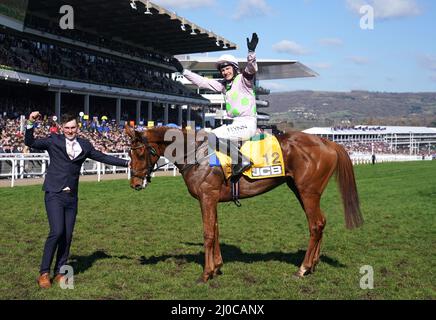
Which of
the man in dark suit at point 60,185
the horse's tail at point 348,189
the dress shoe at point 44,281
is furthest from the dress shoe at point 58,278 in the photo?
the horse's tail at point 348,189

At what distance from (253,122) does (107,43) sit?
36.1 m

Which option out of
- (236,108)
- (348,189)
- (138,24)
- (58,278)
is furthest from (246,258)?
(138,24)

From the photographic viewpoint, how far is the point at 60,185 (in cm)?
509

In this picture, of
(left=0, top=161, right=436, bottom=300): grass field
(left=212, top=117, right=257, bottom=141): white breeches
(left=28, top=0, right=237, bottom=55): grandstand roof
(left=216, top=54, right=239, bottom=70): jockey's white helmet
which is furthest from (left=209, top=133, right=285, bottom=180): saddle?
(left=28, top=0, right=237, bottom=55): grandstand roof

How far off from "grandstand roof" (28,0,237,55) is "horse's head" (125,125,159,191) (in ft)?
91.3

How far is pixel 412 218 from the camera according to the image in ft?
33.1

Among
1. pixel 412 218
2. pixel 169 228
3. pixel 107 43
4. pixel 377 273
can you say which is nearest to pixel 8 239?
pixel 169 228

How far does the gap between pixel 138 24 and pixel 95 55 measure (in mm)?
4416

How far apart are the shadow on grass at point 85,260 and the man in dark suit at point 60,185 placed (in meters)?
0.43

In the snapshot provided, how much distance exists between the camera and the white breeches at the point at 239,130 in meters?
5.82

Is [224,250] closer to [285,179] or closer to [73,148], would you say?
[285,179]

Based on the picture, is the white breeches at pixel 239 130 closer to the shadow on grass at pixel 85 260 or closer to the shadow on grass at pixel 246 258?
the shadow on grass at pixel 246 258

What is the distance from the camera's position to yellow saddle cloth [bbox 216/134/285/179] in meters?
5.73
